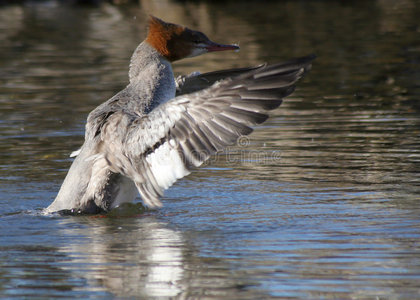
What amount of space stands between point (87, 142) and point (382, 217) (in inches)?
102

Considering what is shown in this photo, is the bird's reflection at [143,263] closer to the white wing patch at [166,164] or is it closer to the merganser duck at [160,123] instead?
the merganser duck at [160,123]

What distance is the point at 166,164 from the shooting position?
6191 millimetres

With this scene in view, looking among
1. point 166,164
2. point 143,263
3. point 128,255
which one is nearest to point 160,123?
point 166,164

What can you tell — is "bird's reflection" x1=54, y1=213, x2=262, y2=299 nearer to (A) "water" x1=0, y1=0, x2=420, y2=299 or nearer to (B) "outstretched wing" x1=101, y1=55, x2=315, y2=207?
(A) "water" x1=0, y1=0, x2=420, y2=299

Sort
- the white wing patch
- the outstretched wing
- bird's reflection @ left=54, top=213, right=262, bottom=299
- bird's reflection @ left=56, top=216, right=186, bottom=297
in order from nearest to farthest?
bird's reflection @ left=54, top=213, right=262, bottom=299 → bird's reflection @ left=56, top=216, right=186, bottom=297 → the outstretched wing → the white wing patch

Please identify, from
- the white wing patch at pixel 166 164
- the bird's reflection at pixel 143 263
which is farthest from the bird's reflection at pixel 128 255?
the white wing patch at pixel 166 164

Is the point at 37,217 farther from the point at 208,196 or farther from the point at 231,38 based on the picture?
the point at 231,38

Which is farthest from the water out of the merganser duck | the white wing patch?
the white wing patch

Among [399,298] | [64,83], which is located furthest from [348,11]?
[399,298]

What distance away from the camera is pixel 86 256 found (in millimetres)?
5664

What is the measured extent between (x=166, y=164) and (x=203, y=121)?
0.46 metres

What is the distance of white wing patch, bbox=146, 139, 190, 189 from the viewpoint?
6.13m

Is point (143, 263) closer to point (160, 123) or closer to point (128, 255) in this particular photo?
point (128, 255)

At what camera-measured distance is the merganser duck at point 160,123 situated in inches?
234
